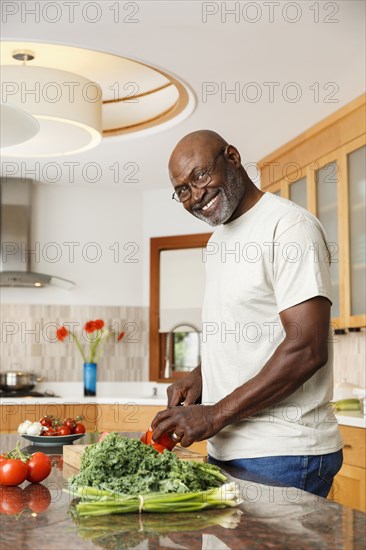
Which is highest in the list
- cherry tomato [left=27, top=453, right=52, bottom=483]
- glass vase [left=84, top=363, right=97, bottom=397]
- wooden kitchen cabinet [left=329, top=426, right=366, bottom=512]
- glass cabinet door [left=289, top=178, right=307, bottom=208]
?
glass cabinet door [left=289, top=178, right=307, bottom=208]

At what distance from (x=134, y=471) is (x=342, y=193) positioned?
116 inches

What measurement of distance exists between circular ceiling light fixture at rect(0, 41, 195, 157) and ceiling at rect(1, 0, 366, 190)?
0.35ft

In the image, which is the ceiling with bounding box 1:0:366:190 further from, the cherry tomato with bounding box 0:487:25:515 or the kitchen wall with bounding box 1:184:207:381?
the cherry tomato with bounding box 0:487:25:515

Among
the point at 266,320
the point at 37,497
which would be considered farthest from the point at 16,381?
the point at 37,497

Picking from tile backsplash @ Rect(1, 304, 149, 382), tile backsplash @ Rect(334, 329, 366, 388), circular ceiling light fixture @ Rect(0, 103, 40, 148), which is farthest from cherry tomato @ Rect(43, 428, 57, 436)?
tile backsplash @ Rect(1, 304, 149, 382)

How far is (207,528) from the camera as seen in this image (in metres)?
1.11

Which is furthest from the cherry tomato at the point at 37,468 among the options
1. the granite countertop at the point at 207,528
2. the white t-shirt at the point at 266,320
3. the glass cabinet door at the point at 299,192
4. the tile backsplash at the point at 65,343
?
the tile backsplash at the point at 65,343

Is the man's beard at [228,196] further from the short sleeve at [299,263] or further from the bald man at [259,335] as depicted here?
the short sleeve at [299,263]

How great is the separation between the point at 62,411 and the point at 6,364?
2.22ft

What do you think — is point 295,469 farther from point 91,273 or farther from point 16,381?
point 91,273

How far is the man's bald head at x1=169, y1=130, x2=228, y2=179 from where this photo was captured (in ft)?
5.72

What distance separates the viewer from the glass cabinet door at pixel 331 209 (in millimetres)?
4039

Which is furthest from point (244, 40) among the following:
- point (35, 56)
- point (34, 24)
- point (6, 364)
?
point (6, 364)

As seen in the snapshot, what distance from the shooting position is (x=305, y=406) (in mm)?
1607
